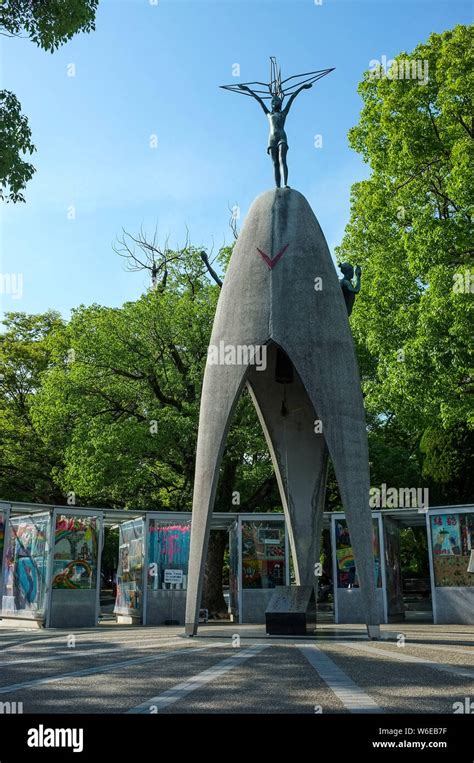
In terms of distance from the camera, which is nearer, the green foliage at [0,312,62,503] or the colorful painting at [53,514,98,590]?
the colorful painting at [53,514,98,590]

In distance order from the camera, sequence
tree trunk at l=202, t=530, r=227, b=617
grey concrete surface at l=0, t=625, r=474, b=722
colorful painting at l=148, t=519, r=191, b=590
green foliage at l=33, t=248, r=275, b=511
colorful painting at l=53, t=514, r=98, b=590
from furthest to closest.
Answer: tree trunk at l=202, t=530, r=227, b=617
green foliage at l=33, t=248, r=275, b=511
colorful painting at l=148, t=519, r=191, b=590
colorful painting at l=53, t=514, r=98, b=590
grey concrete surface at l=0, t=625, r=474, b=722

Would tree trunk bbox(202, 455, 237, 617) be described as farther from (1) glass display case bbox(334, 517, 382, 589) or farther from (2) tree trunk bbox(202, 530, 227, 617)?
(1) glass display case bbox(334, 517, 382, 589)

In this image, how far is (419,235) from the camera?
69.3 ft

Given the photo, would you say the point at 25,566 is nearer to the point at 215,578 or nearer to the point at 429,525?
the point at 215,578

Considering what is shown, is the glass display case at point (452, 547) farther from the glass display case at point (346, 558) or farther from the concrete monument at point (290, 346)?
the concrete monument at point (290, 346)

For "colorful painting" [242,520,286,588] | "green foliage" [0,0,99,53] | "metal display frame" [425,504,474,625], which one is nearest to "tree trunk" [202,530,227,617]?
"colorful painting" [242,520,286,588]

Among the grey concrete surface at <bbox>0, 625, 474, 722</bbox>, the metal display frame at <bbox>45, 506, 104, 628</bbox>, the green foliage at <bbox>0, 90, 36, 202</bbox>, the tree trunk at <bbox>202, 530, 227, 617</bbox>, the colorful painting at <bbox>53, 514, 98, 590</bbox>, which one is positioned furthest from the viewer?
the tree trunk at <bbox>202, 530, 227, 617</bbox>

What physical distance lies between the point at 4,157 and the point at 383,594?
17.8 m

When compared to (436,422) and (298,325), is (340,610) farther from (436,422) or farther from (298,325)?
(298,325)

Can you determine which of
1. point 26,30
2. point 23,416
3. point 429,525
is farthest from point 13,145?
point 23,416

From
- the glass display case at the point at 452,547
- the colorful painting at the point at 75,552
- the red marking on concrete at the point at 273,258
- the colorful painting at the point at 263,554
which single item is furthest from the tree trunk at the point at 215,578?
the red marking on concrete at the point at 273,258

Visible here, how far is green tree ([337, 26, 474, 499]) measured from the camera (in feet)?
66.1

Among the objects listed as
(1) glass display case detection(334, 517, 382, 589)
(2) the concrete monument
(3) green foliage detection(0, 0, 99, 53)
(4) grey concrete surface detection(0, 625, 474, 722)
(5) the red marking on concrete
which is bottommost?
(4) grey concrete surface detection(0, 625, 474, 722)
